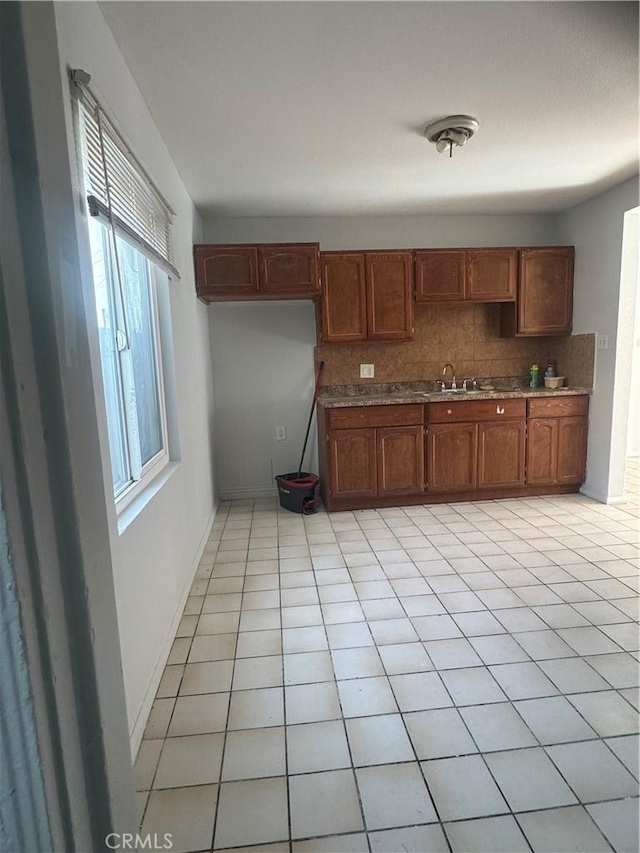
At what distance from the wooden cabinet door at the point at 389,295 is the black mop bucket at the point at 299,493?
127cm

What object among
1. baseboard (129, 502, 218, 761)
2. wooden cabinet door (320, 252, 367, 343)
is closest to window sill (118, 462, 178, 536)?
baseboard (129, 502, 218, 761)

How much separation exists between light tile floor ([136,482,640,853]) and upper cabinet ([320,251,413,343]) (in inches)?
69.4

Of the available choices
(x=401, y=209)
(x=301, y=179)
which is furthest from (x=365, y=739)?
(x=401, y=209)

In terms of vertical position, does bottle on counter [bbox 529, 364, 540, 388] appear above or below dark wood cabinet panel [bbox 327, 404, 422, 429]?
above

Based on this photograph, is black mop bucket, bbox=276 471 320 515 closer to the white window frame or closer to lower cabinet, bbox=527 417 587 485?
the white window frame

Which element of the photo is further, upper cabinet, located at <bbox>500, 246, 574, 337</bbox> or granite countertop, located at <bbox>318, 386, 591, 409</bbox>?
upper cabinet, located at <bbox>500, 246, 574, 337</bbox>

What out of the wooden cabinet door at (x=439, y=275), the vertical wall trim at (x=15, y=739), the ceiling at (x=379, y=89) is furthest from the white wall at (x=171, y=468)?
the wooden cabinet door at (x=439, y=275)

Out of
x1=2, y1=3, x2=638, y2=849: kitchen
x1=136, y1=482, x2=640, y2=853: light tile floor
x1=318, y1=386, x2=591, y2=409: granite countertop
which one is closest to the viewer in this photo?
x1=2, y1=3, x2=638, y2=849: kitchen

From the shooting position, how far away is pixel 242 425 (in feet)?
13.0

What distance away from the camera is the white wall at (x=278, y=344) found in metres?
3.82

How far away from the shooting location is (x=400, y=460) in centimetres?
358

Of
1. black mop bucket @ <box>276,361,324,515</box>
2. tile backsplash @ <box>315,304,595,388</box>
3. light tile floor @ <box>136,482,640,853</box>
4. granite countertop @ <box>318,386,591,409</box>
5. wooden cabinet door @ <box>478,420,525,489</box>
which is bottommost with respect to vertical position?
light tile floor @ <box>136,482,640,853</box>

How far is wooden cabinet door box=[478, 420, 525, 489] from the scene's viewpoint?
364 centimetres

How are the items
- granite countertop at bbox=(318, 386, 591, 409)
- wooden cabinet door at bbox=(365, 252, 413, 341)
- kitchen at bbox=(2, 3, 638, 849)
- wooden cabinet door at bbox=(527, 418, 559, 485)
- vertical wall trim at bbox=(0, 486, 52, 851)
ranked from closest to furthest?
vertical wall trim at bbox=(0, 486, 52, 851), kitchen at bbox=(2, 3, 638, 849), granite countertop at bbox=(318, 386, 591, 409), wooden cabinet door at bbox=(365, 252, 413, 341), wooden cabinet door at bbox=(527, 418, 559, 485)
